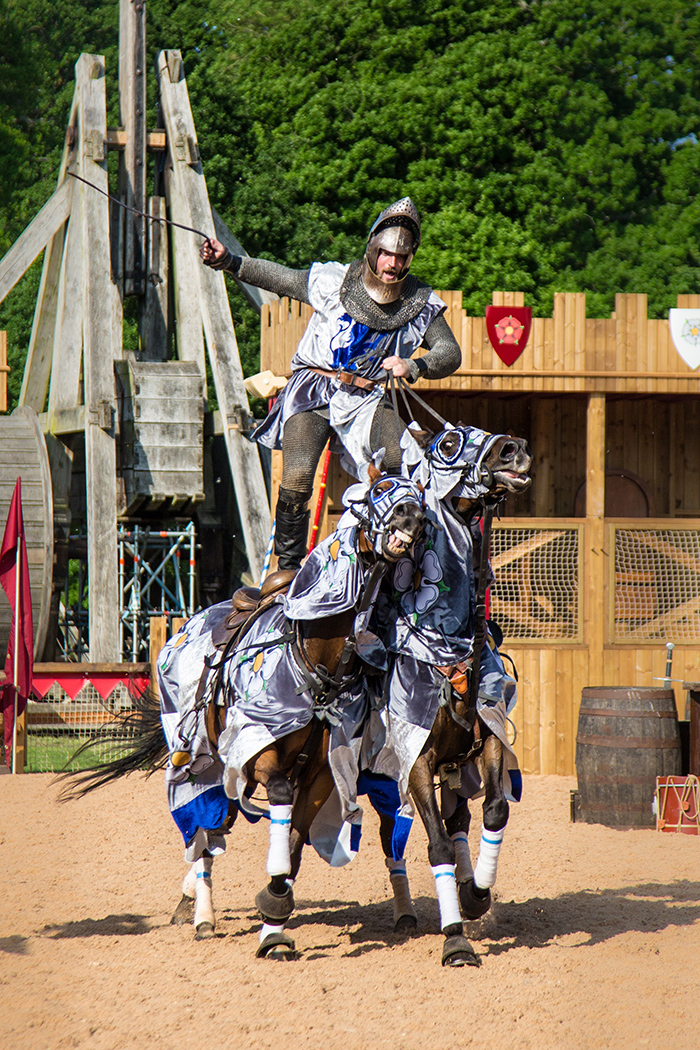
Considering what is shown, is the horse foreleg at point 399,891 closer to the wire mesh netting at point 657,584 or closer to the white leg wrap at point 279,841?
the white leg wrap at point 279,841

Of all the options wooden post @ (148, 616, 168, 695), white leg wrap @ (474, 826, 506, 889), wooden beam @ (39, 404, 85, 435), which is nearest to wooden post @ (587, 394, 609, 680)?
wooden post @ (148, 616, 168, 695)

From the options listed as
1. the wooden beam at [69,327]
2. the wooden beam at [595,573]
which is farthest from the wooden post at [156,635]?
the wooden beam at [69,327]

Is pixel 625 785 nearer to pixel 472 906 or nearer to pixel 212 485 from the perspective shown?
pixel 472 906

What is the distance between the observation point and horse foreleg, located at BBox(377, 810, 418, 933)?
227 inches

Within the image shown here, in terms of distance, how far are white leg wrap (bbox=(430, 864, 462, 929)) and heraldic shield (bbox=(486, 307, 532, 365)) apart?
598 cm

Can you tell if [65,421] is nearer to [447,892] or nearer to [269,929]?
[269,929]

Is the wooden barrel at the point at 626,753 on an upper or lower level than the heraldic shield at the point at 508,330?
lower

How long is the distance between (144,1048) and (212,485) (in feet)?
44.9

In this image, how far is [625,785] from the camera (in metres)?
8.63

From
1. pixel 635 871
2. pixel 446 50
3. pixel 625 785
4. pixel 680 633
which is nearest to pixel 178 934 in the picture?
pixel 635 871

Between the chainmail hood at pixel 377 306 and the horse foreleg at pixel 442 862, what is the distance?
1.92 meters

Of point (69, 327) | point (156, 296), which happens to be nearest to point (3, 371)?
point (69, 327)

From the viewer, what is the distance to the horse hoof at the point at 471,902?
552 cm

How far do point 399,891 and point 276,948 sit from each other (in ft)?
2.83
